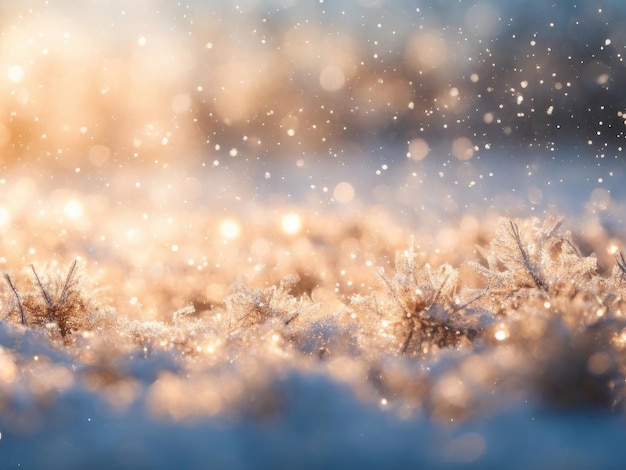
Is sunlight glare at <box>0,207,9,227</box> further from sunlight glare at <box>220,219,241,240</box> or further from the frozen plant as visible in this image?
the frozen plant

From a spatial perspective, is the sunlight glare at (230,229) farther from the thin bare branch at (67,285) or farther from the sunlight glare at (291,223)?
the thin bare branch at (67,285)

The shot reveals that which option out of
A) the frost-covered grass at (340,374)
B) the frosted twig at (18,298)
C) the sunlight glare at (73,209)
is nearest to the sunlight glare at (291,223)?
the sunlight glare at (73,209)

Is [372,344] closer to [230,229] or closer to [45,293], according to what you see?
[45,293]

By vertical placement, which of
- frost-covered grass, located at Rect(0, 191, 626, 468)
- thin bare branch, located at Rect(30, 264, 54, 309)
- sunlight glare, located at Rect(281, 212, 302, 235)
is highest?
sunlight glare, located at Rect(281, 212, 302, 235)

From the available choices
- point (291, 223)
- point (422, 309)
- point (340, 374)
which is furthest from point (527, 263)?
point (291, 223)

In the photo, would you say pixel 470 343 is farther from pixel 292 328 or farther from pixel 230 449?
pixel 230 449

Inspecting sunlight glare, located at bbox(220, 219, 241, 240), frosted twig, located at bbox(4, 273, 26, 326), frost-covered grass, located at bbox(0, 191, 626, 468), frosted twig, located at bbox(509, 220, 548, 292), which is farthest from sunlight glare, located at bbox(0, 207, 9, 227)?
frosted twig, located at bbox(509, 220, 548, 292)

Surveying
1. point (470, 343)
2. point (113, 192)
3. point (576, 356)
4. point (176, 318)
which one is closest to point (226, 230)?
point (113, 192)
